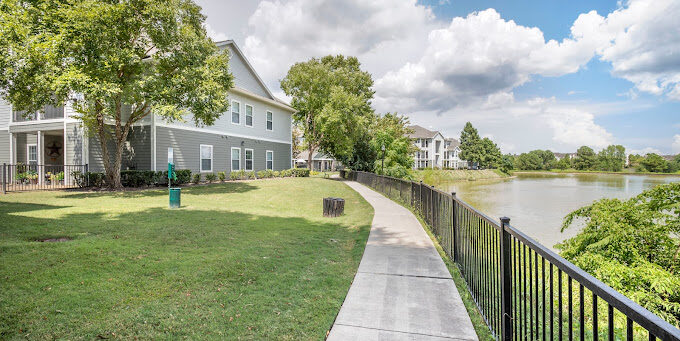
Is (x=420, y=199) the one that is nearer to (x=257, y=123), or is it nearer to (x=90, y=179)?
(x=90, y=179)

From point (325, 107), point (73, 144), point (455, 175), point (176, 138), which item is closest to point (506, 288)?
point (176, 138)

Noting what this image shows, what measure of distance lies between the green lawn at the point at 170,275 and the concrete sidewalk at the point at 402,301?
0.70 feet

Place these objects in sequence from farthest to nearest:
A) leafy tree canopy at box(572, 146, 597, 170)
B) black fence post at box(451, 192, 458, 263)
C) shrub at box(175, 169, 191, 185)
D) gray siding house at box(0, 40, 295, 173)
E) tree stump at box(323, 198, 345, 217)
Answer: leafy tree canopy at box(572, 146, 597, 170) → shrub at box(175, 169, 191, 185) → gray siding house at box(0, 40, 295, 173) → tree stump at box(323, 198, 345, 217) → black fence post at box(451, 192, 458, 263)

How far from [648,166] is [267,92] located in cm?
6476

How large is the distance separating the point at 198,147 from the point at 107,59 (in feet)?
25.2

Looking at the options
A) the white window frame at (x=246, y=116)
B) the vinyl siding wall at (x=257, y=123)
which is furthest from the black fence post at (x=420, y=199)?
the white window frame at (x=246, y=116)

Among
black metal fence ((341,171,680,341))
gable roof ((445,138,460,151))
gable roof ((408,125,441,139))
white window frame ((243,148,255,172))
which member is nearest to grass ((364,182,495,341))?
black metal fence ((341,171,680,341))

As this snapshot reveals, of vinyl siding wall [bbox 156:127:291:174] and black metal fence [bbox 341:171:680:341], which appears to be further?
vinyl siding wall [bbox 156:127:291:174]

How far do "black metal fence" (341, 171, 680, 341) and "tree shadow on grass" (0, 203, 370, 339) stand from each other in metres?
1.61

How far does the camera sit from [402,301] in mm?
3645

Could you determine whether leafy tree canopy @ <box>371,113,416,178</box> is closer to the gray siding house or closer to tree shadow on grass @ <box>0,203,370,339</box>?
the gray siding house

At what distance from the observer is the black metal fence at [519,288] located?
133cm

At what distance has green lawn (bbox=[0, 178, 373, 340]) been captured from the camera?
303 cm

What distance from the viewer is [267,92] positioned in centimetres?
2464
